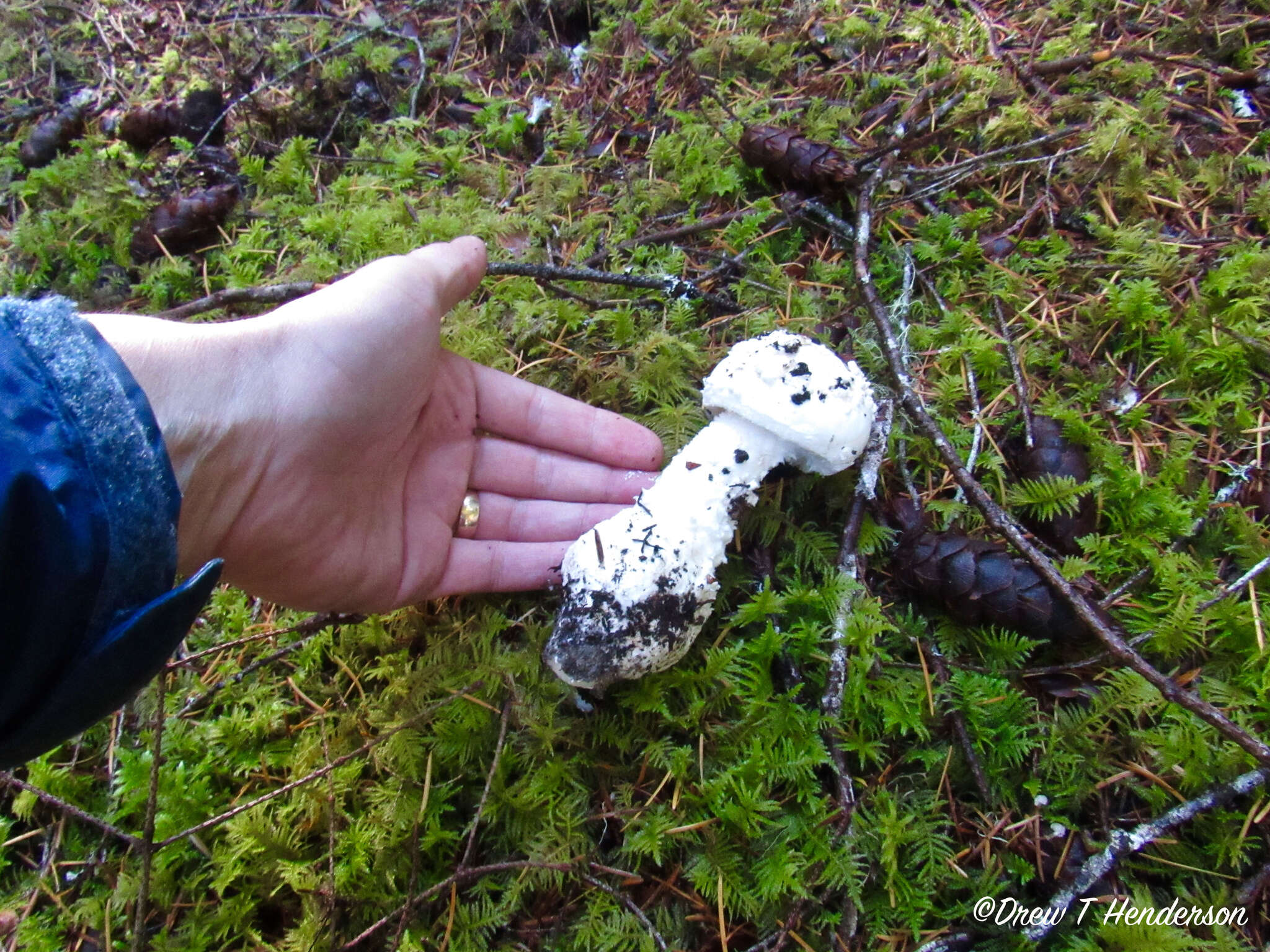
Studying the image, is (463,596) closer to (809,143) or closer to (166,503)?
(166,503)

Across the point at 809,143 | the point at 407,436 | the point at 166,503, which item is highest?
the point at 809,143

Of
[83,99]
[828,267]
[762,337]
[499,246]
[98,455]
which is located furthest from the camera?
[83,99]

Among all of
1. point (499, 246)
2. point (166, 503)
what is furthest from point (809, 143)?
point (166, 503)

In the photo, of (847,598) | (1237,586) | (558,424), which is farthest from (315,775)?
(1237,586)

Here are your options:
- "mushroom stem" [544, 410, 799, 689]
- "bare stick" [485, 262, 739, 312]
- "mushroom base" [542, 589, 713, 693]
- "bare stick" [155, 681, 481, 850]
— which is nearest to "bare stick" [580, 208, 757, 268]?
"bare stick" [485, 262, 739, 312]

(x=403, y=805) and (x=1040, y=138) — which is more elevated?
(x=1040, y=138)

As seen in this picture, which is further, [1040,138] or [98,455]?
[1040,138]

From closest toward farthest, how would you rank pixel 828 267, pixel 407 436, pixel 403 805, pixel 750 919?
1. pixel 750 919
2. pixel 403 805
3. pixel 407 436
4. pixel 828 267

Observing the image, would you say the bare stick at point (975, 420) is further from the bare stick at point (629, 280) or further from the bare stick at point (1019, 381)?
the bare stick at point (629, 280)
